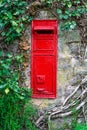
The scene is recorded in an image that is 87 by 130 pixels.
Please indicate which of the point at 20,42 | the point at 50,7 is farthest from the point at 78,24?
the point at 20,42

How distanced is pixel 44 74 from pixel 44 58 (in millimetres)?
229

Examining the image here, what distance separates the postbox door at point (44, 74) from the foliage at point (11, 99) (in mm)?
212

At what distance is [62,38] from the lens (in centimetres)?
550

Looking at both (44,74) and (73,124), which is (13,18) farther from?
(73,124)

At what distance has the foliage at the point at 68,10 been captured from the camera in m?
5.42

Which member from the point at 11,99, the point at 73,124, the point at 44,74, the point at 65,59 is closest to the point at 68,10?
the point at 65,59

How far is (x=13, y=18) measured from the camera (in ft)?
17.9

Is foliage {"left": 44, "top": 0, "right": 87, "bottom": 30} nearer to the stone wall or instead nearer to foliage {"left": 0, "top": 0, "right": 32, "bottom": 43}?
the stone wall

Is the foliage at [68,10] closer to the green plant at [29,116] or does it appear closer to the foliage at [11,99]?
the foliage at [11,99]

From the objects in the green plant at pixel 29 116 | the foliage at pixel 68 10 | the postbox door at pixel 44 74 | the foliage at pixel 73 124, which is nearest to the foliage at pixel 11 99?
the green plant at pixel 29 116

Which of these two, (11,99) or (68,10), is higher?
(68,10)

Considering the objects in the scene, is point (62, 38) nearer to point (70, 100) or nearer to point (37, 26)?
point (37, 26)

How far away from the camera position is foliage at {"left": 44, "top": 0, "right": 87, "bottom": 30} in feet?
17.8

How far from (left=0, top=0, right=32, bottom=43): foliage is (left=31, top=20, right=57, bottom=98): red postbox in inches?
7.2
